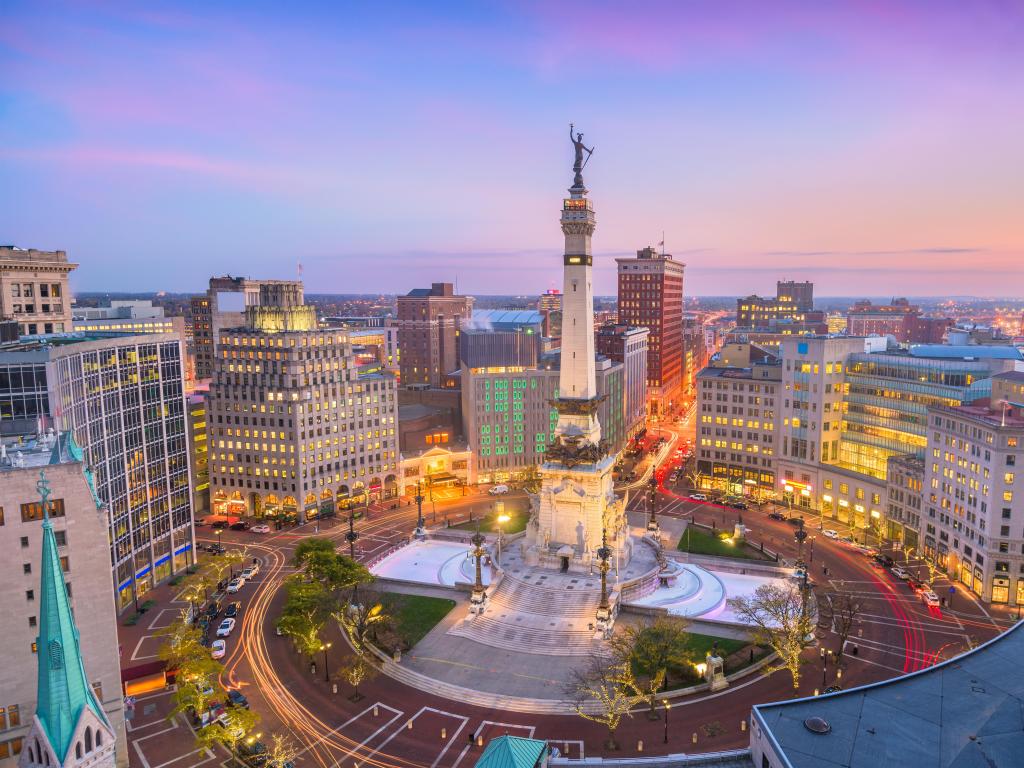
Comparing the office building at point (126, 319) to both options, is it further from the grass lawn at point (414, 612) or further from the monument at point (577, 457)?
the monument at point (577, 457)

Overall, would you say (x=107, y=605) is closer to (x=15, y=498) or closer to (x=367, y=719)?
(x=15, y=498)

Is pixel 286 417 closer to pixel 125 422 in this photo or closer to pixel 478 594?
pixel 125 422

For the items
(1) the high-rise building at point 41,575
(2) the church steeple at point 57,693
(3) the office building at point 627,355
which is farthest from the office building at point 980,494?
(2) the church steeple at point 57,693

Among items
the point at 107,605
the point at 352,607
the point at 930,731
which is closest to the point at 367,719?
the point at 352,607

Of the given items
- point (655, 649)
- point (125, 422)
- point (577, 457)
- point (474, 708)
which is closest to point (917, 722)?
point (655, 649)

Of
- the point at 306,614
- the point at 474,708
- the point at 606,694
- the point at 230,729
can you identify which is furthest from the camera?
the point at 306,614

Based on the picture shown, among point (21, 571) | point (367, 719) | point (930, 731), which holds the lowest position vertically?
point (367, 719)
